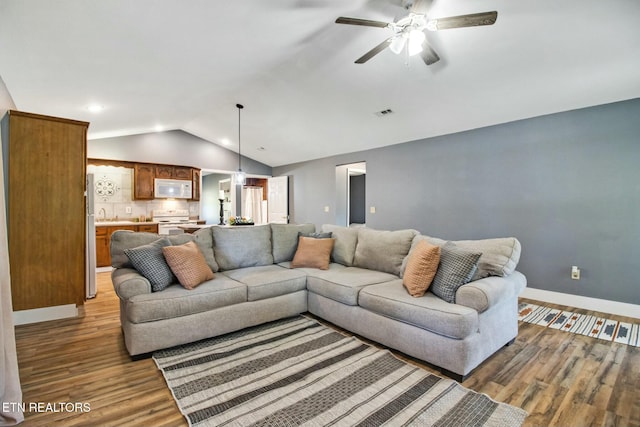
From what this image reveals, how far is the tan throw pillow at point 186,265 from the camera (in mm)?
2648

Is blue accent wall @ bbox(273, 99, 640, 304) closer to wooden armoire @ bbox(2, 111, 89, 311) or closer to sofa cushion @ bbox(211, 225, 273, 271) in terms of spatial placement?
sofa cushion @ bbox(211, 225, 273, 271)

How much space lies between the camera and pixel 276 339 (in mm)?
2686

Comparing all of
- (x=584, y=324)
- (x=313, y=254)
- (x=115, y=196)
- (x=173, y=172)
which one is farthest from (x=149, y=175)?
(x=584, y=324)

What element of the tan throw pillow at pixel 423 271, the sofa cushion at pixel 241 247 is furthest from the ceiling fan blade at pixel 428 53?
the sofa cushion at pixel 241 247

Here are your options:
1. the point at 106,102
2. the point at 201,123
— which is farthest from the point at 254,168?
the point at 106,102

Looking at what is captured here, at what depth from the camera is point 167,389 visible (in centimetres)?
196

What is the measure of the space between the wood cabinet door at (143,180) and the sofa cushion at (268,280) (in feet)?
13.7

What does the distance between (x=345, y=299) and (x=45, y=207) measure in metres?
3.32

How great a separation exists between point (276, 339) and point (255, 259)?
1.15 m

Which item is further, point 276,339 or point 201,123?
point 201,123

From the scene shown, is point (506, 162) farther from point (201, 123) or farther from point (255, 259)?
point (201, 123)

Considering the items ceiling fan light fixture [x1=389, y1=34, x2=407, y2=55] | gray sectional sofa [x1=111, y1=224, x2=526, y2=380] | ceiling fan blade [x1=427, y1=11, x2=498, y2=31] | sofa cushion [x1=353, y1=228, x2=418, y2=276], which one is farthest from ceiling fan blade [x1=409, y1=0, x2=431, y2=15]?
sofa cushion [x1=353, y1=228, x2=418, y2=276]

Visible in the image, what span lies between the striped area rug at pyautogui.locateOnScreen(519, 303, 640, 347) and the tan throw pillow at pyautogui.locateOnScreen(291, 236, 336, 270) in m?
2.31

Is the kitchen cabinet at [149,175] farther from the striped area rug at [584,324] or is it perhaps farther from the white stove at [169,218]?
the striped area rug at [584,324]
